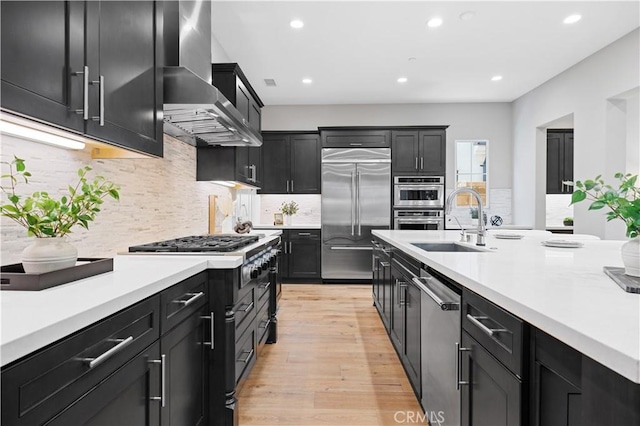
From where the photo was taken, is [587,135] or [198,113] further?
[587,135]

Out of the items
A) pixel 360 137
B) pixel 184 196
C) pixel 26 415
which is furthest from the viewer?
pixel 360 137

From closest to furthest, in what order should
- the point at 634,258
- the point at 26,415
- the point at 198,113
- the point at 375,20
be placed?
1. the point at 26,415
2. the point at 634,258
3. the point at 198,113
4. the point at 375,20

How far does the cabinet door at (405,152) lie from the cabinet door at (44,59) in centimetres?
491

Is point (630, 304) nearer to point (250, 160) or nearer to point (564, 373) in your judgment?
point (564, 373)

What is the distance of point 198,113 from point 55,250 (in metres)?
1.27

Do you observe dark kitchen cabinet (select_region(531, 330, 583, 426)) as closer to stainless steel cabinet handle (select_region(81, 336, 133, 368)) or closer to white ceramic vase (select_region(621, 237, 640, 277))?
white ceramic vase (select_region(621, 237, 640, 277))

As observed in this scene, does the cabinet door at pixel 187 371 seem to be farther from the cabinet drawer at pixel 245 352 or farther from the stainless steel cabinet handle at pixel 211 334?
the cabinet drawer at pixel 245 352

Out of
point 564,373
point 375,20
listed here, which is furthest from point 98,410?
point 375,20

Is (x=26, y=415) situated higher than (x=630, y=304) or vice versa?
(x=630, y=304)

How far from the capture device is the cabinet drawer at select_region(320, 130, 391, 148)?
5.64 m

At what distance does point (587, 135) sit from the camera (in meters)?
4.33

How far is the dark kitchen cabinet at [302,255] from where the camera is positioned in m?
5.69

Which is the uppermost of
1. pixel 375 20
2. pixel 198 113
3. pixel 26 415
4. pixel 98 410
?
pixel 375 20

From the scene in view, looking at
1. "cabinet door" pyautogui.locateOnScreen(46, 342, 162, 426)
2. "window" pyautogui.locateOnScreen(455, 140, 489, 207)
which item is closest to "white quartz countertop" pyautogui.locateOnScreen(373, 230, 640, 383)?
"cabinet door" pyautogui.locateOnScreen(46, 342, 162, 426)
